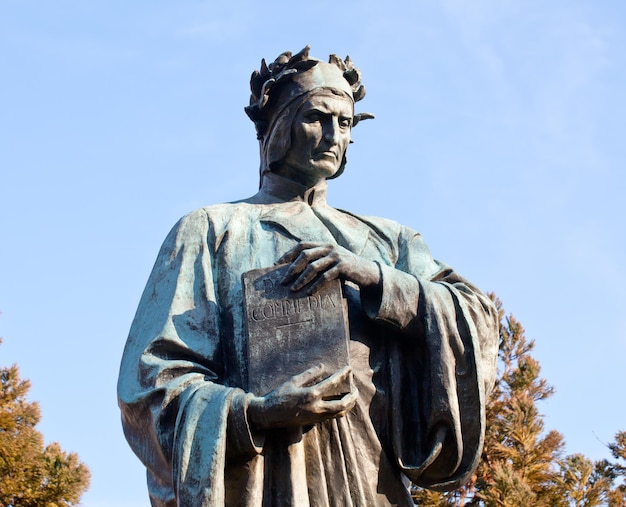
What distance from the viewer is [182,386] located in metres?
6.74

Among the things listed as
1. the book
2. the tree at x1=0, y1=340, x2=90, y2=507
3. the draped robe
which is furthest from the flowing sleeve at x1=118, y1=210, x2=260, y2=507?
the tree at x1=0, y1=340, x2=90, y2=507

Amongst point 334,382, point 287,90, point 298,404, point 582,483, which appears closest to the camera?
point 298,404

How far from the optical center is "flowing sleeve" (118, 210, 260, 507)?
253 inches

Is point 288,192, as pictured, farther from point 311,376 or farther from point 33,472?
point 33,472

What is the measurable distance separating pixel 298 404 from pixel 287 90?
2.07 m

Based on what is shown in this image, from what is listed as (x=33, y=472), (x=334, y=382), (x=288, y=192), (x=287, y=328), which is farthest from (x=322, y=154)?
(x=33, y=472)

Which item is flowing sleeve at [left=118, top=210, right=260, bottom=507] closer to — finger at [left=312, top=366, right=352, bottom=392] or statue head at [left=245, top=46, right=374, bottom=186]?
finger at [left=312, top=366, right=352, bottom=392]

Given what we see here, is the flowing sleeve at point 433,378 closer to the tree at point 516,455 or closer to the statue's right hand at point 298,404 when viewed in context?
the statue's right hand at point 298,404

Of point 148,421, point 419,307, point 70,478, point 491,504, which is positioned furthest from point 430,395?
point 70,478

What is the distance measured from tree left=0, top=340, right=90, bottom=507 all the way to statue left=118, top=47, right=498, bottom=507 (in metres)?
12.0

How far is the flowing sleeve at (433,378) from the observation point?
22.8 ft

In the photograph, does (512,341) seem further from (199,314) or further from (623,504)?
(199,314)

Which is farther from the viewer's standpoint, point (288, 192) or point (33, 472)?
point (33, 472)

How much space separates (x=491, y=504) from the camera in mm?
15039
